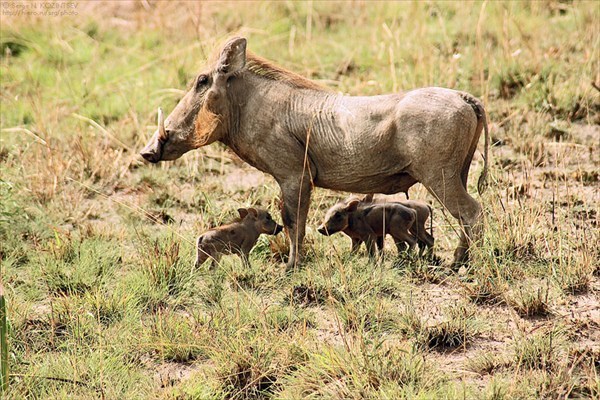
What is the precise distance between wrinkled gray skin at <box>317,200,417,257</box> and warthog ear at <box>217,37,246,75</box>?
112cm

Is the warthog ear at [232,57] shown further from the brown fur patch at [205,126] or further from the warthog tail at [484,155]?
the warthog tail at [484,155]

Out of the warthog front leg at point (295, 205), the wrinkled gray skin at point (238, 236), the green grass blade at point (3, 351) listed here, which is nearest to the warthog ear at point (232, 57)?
the warthog front leg at point (295, 205)

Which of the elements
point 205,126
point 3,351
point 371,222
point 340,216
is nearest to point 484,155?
point 371,222

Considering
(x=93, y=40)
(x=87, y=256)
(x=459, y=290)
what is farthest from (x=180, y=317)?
(x=93, y=40)

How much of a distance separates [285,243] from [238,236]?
40 cm

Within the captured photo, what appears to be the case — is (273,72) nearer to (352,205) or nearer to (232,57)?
(232,57)

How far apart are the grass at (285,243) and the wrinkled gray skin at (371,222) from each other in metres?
0.16

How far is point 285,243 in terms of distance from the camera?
6570mm

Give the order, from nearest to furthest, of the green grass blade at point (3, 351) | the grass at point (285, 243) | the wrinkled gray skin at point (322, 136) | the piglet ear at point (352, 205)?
the green grass blade at point (3, 351), the grass at point (285, 243), the wrinkled gray skin at point (322, 136), the piglet ear at point (352, 205)

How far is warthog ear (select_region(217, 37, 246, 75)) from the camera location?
6.13 meters

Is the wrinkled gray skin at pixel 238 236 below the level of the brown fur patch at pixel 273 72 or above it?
below

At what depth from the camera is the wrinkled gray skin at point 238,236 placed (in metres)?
6.24

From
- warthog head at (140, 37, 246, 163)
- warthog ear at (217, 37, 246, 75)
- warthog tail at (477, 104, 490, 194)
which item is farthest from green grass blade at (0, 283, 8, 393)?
warthog tail at (477, 104, 490, 194)

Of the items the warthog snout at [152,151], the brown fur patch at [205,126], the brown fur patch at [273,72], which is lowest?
the warthog snout at [152,151]
